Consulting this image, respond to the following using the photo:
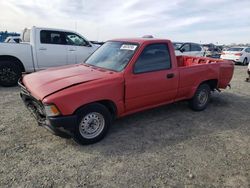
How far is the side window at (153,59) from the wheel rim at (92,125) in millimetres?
1069

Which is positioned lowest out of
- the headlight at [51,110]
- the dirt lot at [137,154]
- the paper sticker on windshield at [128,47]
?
the dirt lot at [137,154]

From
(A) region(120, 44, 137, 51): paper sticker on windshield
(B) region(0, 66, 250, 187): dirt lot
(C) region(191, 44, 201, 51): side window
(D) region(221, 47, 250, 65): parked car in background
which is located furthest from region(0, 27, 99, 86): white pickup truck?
(D) region(221, 47, 250, 65): parked car in background

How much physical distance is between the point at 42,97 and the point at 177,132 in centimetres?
255

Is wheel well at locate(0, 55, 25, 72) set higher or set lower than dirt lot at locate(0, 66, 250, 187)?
higher

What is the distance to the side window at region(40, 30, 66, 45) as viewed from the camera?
330 inches

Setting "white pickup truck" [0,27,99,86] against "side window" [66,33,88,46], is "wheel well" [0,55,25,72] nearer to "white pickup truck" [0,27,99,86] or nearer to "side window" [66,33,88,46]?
"white pickup truck" [0,27,99,86]

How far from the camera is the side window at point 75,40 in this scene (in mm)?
8906

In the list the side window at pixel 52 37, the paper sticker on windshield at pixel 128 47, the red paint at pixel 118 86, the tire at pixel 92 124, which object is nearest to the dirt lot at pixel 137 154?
the tire at pixel 92 124

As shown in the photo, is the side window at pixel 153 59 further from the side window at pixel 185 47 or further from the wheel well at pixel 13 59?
the side window at pixel 185 47

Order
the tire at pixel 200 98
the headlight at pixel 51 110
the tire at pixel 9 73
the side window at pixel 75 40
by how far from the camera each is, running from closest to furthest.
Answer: the headlight at pixel 51 110
the tire at pixel 200 98
the tire at pixel 9 73
the side window at pixel 75 40

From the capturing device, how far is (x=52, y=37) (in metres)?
8.59

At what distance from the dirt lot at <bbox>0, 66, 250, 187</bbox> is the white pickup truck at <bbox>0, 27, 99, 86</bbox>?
286cm

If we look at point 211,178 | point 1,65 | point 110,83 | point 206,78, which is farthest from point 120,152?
point 1,65

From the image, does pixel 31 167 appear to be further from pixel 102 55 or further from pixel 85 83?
pixel 102 55
